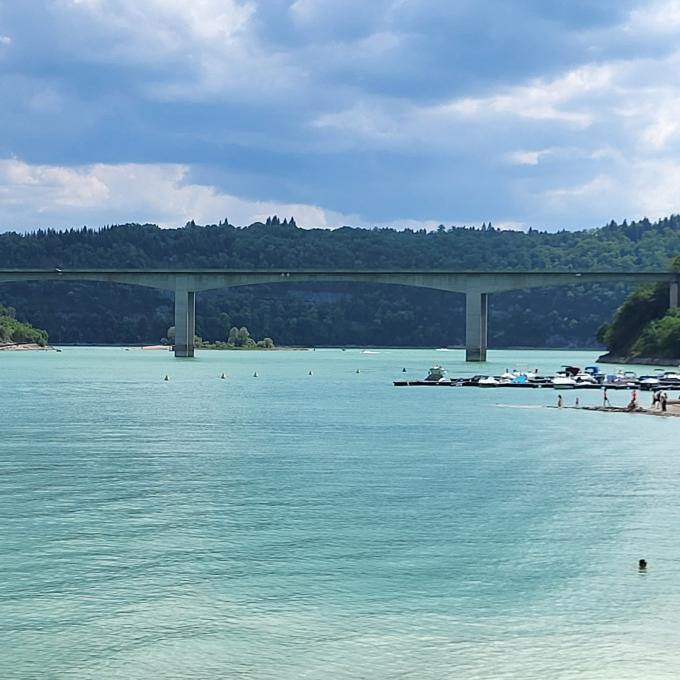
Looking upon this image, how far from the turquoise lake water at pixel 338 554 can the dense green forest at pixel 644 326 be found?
351 feet

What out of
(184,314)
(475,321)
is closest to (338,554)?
(475,321)

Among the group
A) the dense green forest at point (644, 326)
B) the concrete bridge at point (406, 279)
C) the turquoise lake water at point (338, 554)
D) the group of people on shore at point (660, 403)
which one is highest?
the concrete bridge at point (406, 279)

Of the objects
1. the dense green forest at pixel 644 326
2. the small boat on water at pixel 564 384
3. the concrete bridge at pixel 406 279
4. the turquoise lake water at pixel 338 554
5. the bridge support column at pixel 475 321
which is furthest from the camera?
the concrete bridge at pixel 406 279

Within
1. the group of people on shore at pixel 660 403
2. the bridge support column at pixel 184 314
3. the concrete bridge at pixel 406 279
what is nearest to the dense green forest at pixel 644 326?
the concrete bridge at pixel 406 279

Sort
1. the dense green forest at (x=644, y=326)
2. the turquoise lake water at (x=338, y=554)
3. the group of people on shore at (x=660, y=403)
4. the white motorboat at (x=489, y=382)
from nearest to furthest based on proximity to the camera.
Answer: the turquoise lake water at (x=338, y=554) → the group of people on shore at (x=660, y=403) → the white motorboat at (x=489, y=382) → the dense green forest at (x=644, y=326)

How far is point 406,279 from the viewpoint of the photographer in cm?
18875

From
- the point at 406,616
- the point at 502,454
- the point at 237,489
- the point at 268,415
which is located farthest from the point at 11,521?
the point at 268,415

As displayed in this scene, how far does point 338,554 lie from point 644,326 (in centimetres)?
16108

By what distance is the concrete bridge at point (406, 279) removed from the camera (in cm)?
18275

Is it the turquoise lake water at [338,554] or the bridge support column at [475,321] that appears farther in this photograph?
the bridge support column at [475,321]

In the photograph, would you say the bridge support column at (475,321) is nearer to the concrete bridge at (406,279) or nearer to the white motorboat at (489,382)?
the concrete bridge at (406,279)

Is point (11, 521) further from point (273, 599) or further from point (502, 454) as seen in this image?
Answer: point (502, 454)

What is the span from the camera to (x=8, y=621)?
87.2 ft

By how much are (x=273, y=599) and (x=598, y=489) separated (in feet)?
68.8
